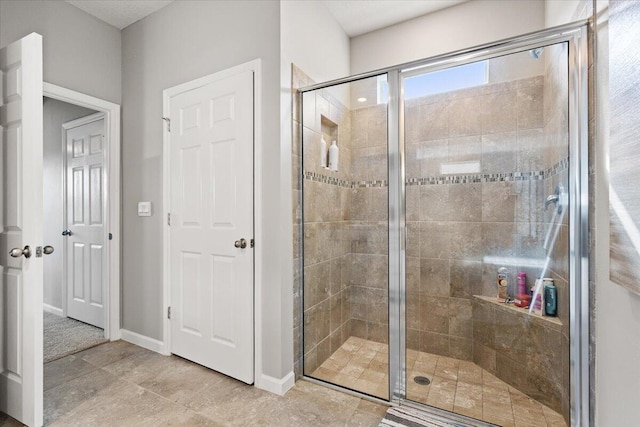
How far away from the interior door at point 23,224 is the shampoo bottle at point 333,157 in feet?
5.43

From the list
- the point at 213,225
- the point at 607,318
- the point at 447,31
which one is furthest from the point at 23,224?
the point at 447,31

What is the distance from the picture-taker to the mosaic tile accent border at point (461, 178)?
5.28 ft

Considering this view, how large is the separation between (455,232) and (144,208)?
247cm

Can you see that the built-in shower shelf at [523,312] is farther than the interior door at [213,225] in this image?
No

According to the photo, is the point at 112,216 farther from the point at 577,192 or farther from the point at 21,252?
the point at 577,192

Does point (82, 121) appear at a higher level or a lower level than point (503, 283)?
higher

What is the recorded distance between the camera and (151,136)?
2594mm

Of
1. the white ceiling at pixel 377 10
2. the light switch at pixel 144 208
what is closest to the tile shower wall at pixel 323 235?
the white ceiling at pixel 377 10

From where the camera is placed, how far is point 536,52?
1602mm

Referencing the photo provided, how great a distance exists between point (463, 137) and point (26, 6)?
323cm

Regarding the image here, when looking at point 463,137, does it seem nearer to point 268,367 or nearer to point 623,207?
point 623,207

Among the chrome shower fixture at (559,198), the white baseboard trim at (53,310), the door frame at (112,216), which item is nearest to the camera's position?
the chrome shower fixture at (559,198)

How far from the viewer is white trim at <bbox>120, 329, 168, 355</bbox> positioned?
2.52 metres

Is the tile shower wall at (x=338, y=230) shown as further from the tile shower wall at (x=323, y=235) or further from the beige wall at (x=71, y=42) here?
the beige wall at (x=71, y=42)
